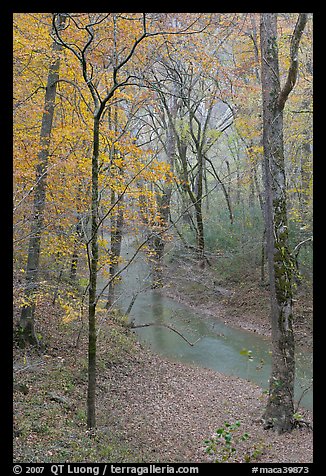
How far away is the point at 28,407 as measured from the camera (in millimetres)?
6078

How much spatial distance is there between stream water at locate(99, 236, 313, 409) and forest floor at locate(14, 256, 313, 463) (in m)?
0.61

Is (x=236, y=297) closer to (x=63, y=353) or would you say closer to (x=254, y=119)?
(x=254, y=119)

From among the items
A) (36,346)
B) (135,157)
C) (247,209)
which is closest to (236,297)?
(247,209)

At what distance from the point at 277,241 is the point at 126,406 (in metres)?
4.26

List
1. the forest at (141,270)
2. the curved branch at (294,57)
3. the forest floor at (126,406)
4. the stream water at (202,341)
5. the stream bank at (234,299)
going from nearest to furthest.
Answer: the forest floor at (126,406), the forest at (141,270), the curved branch at (294,57), the stream water at (202,341), the stream bank at (234,299)

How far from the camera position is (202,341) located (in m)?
13.1

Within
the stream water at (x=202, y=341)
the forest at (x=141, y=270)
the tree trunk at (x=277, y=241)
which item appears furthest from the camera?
the stream water at (x=202, y=341)

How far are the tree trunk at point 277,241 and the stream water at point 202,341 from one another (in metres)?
2.26

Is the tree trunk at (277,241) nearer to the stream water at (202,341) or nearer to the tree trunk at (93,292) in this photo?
the stream water at (202,341)

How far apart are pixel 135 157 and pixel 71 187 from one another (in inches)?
69.0

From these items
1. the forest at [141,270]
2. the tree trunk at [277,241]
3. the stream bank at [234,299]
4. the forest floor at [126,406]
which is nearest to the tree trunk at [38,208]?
the forest at [141,270]

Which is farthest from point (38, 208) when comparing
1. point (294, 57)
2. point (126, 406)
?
point (294, 57)

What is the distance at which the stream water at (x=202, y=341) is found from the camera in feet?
35.1

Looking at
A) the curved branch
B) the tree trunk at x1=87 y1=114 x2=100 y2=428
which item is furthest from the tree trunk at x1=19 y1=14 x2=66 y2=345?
the curved branch
